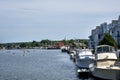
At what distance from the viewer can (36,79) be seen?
202 feet

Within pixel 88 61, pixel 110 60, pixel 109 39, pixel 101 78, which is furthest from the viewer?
pixel 109 39

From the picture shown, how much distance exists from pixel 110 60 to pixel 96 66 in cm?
299

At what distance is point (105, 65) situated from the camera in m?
58.9

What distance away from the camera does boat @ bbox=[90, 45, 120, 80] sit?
5178 centimetres

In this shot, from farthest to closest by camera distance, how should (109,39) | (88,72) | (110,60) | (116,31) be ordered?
(116,31)
(109,39)
(88,72)
(110,60)

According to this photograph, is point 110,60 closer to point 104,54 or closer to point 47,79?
point 104,54

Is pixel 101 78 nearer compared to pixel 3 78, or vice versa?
pixel 101 78

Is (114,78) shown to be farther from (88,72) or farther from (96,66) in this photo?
(88,72)

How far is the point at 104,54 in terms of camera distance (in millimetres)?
61938

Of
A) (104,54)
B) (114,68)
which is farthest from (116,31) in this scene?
(114,68)

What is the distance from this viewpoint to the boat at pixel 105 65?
170 feet

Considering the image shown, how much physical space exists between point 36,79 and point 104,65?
10.5 m

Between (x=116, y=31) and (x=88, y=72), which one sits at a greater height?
(x=116, y=31)

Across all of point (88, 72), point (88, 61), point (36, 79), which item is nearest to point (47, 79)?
point (36, 79)
